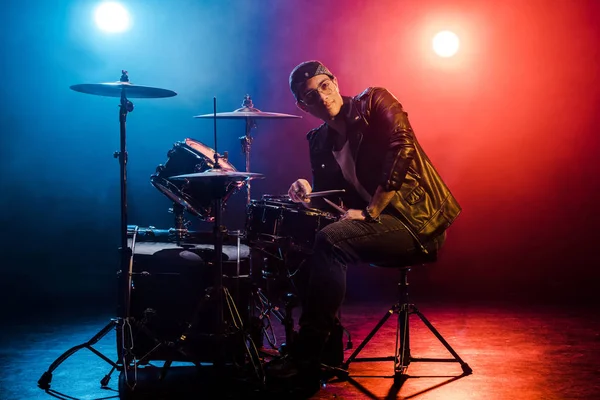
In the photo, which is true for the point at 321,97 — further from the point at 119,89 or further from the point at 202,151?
the point at 119,89

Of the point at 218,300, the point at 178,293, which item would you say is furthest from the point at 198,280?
the point at 218,300

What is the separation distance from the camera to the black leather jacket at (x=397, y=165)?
10.4ft

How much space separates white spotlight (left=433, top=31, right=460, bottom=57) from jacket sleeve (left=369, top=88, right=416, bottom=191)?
2.94 metres

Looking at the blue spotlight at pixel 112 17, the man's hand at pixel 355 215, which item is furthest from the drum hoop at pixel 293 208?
the blue spotlight at pixel 112 17

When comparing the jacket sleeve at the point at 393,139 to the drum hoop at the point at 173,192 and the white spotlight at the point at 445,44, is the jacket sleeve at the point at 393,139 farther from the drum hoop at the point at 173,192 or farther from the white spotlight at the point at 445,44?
the white spotlight at the point at 445,44

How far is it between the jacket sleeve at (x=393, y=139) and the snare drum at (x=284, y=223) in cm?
39

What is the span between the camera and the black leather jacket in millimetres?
3174

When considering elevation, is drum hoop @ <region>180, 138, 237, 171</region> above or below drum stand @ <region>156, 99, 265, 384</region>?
above

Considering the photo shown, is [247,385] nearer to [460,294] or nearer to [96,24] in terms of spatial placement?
[460,294]

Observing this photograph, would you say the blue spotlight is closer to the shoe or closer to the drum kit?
the drum kit

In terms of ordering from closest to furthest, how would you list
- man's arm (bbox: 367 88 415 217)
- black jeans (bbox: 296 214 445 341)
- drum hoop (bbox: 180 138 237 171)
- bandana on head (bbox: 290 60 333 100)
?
1. black jeans (bbox: 296 214 445 341)
2. man's arm (bbox: 367 88 415 217)
3. bandana on head (bbox: 290 60 333 100)
4. drum hoop (bbox: 180 138 237 171)

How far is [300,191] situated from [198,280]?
77cm

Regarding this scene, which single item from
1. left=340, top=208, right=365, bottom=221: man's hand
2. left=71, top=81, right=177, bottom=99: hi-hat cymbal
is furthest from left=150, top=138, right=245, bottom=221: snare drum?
left=340, top=208, right=365, bottom=221: man's hand

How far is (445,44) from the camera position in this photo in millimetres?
6020
